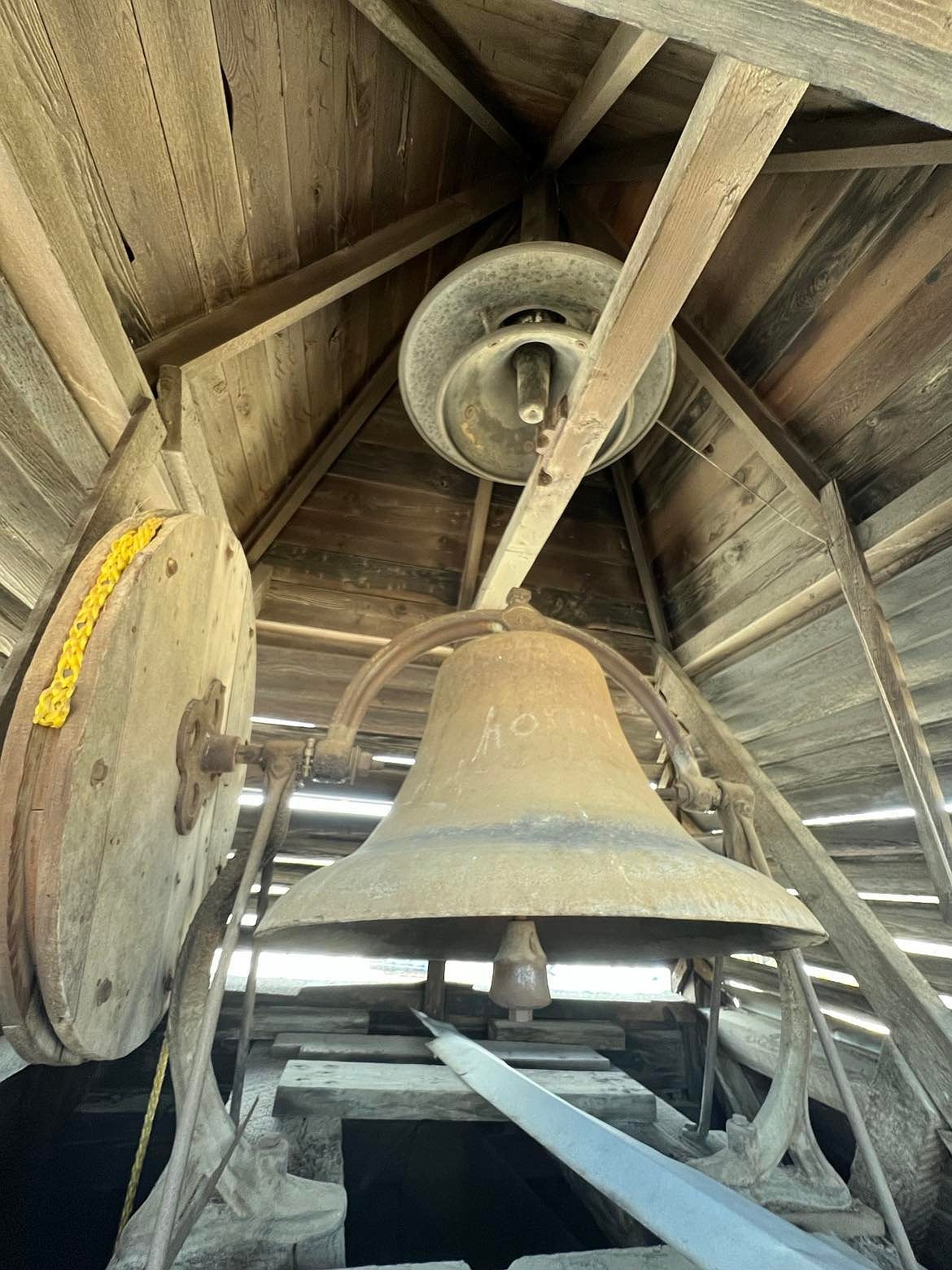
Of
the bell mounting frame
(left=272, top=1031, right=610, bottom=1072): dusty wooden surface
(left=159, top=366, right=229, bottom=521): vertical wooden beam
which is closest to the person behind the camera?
the bell mounting frame

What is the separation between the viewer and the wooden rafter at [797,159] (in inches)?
58.4

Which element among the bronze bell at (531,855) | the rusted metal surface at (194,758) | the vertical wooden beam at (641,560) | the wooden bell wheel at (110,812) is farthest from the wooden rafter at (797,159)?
the rusted metal surface at (194,758)

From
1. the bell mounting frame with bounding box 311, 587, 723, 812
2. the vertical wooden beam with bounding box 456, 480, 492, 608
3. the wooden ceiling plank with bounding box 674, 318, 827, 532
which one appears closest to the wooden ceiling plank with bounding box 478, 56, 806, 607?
the bell mounting frame with bounding box 311, 587, 723, 812

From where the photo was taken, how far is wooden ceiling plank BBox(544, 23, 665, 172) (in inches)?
62.9

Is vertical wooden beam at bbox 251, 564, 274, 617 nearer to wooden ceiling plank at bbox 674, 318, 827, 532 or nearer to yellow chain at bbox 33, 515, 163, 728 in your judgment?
yellow chain at bbox 33, 515, 163, 728

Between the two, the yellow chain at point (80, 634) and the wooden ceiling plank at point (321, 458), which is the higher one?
the wooden ceiling plank at point (321, 458)

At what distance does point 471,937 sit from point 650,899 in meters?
0.83

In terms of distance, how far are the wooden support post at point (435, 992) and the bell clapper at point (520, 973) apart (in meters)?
2.03

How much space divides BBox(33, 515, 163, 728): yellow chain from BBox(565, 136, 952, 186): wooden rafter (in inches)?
72.4

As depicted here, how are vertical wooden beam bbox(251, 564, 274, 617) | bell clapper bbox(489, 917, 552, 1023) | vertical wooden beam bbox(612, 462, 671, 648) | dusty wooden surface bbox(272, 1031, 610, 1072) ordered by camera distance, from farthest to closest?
vertical wooden beam bbox(612, 462, 671, 648), vertical wooden beam bbox(251, 564, 274, 617), dusty wooden surface bbox(272, 1031, 610, 1072), bell clapper bbox(489, 917, 552, 1023)

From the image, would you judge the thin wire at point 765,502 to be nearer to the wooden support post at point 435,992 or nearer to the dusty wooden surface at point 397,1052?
the dusty wooden surface at point 397,1052

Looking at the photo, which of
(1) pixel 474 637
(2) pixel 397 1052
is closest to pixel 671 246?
(1) pixel 474 637

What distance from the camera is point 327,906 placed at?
0.84 metres

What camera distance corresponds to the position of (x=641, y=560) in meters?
3.02
